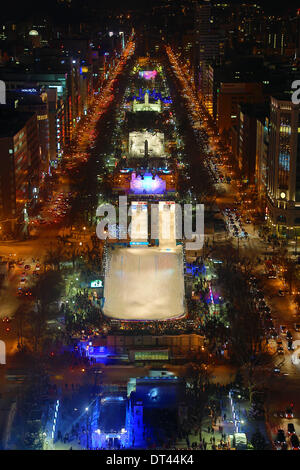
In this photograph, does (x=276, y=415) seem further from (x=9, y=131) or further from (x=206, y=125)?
→ (x=206, y=125)

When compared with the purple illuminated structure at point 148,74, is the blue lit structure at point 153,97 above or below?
below

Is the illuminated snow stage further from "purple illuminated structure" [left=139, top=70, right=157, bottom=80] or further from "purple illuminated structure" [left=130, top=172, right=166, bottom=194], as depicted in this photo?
"purple illuminated structure" [left=139, top=70, right=157, bottom=80]

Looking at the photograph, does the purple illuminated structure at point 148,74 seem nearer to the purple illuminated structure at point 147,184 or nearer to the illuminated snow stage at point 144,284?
the purple illuminated structure at point 147,184

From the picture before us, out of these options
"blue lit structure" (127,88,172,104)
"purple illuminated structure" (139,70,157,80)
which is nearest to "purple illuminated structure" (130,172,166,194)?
"blue lit structure" (127,88,172,104)

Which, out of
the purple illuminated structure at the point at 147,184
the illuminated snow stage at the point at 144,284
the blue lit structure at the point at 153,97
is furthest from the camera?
the blue lit structure at the point at 153,97

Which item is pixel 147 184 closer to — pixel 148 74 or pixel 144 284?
pixel 144 284

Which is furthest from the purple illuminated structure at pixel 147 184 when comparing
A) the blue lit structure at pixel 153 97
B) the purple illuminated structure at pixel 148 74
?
the purple illuminated structure at pixel 148 74

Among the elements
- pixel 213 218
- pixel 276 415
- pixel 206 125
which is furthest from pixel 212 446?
pixel 206 125
